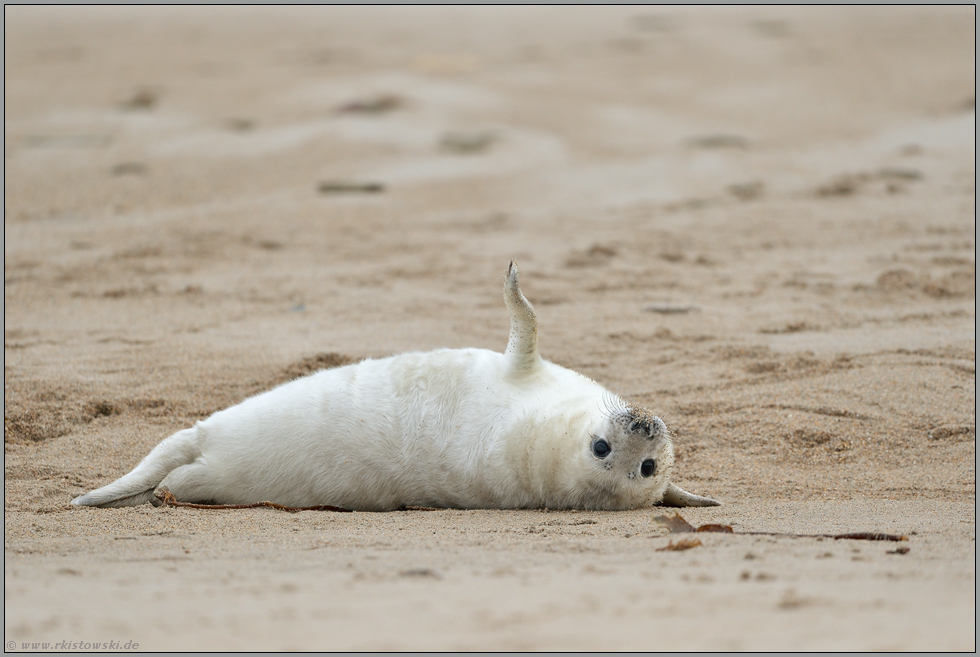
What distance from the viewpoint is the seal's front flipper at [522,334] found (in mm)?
3664

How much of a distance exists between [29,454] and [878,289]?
4838 mm

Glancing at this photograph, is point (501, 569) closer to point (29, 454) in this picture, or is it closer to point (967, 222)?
point (29, 454)

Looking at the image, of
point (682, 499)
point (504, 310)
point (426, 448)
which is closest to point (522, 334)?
point (426, 448)

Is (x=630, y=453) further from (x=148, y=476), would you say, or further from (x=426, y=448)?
(x=148, y=476)

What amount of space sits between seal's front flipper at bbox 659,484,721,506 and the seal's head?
93 mm

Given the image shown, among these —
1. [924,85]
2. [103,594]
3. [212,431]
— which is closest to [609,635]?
[103,594]

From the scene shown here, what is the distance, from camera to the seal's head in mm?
3271

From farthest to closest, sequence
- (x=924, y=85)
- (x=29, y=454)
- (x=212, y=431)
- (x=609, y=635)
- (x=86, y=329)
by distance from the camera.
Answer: (x=924, y=85) → (x=86, y=329) → (x=29, y=454) → (x=212, y=431) → (x=609, y=635)

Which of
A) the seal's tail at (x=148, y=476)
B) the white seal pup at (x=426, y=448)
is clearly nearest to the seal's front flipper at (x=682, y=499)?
the white seal pup at (x=426, y=448)

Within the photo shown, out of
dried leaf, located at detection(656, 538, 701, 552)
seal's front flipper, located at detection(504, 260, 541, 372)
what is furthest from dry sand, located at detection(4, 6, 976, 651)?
seal's front flipper, located at detection(504, 260, 541, 372)

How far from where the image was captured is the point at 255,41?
54.3 feet

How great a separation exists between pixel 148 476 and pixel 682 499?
6.44ft

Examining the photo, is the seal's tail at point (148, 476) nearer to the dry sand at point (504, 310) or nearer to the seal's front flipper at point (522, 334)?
the dry sand at point (504, 310)

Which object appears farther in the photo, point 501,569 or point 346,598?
point 501,569
